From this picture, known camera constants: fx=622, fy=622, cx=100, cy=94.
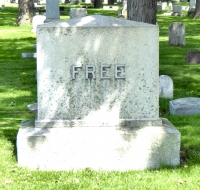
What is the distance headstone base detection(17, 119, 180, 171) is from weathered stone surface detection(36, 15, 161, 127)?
0.61 feet

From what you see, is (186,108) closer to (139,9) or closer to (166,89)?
(166,89)

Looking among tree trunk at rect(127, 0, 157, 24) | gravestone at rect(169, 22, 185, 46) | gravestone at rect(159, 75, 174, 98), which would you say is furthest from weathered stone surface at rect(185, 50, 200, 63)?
gravestone at rect(159, 75, 174, 98)

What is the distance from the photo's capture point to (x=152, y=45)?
6.41 metres

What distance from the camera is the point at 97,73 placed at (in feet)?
21.2

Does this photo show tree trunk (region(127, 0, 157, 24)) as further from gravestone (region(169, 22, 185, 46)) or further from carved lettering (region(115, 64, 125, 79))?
gravestone (region(169, 22, 185, 46))

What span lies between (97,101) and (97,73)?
11.6 inches

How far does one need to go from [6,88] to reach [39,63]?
21.5ft

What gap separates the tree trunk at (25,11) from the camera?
31.2 metres

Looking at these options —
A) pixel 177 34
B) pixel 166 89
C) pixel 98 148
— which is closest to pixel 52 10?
pixel 177 34

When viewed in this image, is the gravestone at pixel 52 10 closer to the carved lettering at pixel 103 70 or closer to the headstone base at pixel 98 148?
the carved lettering at pixel 103 70

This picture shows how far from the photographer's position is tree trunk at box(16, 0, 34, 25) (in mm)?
31172

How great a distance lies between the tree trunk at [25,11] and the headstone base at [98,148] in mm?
25389

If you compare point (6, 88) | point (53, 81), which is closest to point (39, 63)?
point (53, 81)

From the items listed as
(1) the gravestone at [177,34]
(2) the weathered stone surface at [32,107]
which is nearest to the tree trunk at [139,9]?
(2) the weathered stone surface at [32,107]
